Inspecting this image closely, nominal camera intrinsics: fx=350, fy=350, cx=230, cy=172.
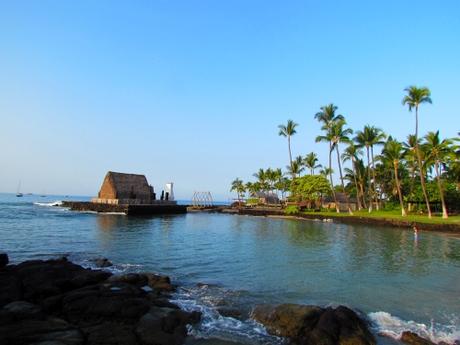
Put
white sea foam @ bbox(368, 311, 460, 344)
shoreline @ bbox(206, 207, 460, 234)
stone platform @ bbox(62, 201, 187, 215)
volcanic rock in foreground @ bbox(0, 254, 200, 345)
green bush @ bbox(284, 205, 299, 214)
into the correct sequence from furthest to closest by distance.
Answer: green bush @ bbox(284, 205, 299, 214) < stone platform @ bbox(62, 201, 187, 215) < shoreline @ bbox(206, 207, 460, 234) < white sea foam @ bbox(368, 311, 460, 344) < volcanic rock in foreground @ bbox(0, 254, 200, 345)

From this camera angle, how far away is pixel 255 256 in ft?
71.0

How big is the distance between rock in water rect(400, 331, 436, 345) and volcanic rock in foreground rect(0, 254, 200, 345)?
18.5ft

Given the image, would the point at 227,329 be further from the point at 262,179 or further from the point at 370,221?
the point at 262,179

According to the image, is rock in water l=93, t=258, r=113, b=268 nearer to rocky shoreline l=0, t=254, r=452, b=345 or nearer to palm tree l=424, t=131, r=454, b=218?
rocky shoreline l=0, t=254, r=452, b=345

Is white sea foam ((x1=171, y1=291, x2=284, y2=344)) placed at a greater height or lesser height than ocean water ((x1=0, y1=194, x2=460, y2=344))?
lesser

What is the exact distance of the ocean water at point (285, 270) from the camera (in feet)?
34.7

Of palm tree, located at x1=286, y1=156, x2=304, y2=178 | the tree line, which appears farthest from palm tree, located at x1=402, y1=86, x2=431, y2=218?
palm tree, located at x1=286, y1=156, x2=304, y2=178

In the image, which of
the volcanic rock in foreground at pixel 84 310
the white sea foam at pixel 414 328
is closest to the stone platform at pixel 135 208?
the volcanic rock in foreground at pixel 84 310

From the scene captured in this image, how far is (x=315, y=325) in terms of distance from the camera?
9438mm

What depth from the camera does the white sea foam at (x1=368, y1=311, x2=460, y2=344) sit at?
31.0 ft

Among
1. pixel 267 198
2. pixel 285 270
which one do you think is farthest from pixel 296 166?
pixel 285 270

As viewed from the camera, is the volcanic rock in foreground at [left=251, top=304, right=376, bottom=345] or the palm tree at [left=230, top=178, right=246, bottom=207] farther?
the palm tree at [left=230, top=178, right=246, bottom=207]

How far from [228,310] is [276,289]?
11.2 feet

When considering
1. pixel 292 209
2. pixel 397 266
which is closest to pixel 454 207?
pixel 292 209
